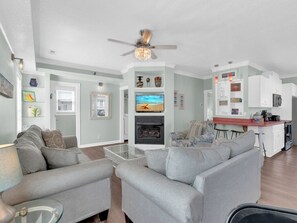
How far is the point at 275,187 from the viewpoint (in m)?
2.57

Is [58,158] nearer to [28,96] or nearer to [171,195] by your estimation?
[171,195]

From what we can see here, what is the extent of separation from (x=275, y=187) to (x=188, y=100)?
3719mm

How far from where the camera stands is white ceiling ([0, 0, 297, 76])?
216 cm

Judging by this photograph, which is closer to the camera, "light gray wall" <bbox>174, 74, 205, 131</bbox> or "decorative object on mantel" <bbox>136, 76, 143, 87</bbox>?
"decorative object on mantel" <bbox>136, 76, 143, 87</bbox>

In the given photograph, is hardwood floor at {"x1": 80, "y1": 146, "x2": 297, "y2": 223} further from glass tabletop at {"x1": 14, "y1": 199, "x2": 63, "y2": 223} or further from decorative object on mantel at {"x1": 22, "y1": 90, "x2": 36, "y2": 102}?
decorative object on mantel at {"x1": 22, "y1": 90, "x2": 36, "y2": 102}

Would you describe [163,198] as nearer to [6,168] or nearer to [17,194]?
[6,168]

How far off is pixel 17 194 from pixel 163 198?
3.85 ft

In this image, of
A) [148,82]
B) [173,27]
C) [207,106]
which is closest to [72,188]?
[173,27]

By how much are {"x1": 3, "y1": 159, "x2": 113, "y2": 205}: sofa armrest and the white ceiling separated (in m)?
1.72

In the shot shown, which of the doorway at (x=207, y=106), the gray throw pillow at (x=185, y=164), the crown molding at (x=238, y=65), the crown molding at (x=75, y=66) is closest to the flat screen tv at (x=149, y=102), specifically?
the crown molding at (x=75, y=66)

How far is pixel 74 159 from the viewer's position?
176 cm

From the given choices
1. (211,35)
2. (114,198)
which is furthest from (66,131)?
(211,35)

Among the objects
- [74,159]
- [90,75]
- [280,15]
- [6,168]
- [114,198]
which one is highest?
[280,15]

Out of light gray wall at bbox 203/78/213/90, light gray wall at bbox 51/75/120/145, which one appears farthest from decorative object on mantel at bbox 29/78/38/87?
light gray wall at bbox 203/78/213/90
